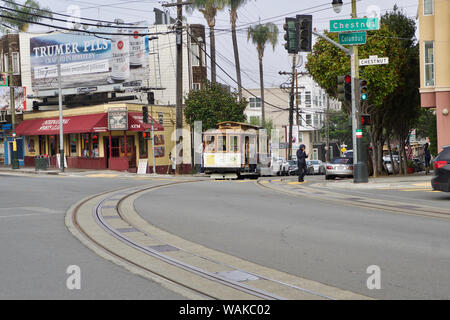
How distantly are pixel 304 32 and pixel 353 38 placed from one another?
323 cm

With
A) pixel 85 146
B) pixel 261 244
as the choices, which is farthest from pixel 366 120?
pixel 85 146

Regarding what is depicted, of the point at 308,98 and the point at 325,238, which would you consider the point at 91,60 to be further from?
the point at 308,98

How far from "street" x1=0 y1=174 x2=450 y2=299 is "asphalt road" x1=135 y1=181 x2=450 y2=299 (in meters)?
0.02

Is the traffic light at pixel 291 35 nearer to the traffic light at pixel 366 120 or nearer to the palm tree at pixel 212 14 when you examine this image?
the traffic light at pixel 366 120

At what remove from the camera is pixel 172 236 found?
9.81m

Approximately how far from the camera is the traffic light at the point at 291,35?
19.0 meters

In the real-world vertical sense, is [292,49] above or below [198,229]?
above

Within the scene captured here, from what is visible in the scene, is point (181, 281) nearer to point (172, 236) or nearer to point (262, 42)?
point (172, 236)

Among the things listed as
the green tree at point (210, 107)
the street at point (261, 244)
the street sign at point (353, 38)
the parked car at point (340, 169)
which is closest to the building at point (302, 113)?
the green tree at point (210, 107)

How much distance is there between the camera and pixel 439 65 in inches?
1075

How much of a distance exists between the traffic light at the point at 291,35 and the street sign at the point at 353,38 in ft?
10.6

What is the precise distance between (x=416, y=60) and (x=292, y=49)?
16692 mm

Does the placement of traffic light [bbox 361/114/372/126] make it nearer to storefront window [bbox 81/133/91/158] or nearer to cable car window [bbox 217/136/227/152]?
cable car window [bbox 217/136/227/152]
